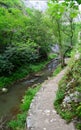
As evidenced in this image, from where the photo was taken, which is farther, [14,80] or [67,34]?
[67,34]

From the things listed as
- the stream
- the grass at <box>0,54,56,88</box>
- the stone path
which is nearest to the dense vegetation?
the grass at <box>0,54,56,88</box>

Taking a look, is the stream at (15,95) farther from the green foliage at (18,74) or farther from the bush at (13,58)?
the bush at (13,58)

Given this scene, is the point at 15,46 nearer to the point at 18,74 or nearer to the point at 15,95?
the point at 18,74

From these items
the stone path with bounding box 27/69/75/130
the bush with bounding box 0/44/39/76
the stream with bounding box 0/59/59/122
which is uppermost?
the bush with bounding box 0/44/39/76

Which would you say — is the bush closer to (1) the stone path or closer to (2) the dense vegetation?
(2) the dense vegetation

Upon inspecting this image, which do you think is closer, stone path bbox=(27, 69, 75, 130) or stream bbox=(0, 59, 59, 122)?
stone path bbox=(27, 69, 75, 130)

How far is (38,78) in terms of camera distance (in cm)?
2244

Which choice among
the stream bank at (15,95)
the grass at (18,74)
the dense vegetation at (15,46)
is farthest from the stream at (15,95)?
the dense vegetation at (15,46)

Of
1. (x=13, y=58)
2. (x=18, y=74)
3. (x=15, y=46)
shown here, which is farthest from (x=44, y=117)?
(x=15, y=46)

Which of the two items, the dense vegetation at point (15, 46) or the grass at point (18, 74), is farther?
the dense vegetation at point (15, 46)

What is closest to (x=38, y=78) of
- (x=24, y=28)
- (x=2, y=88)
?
(x=2, y=88)

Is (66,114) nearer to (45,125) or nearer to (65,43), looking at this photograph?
(45,125)

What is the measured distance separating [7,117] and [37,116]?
256 centimetres

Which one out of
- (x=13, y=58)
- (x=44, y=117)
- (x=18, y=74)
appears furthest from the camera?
(x=18, y=74)
